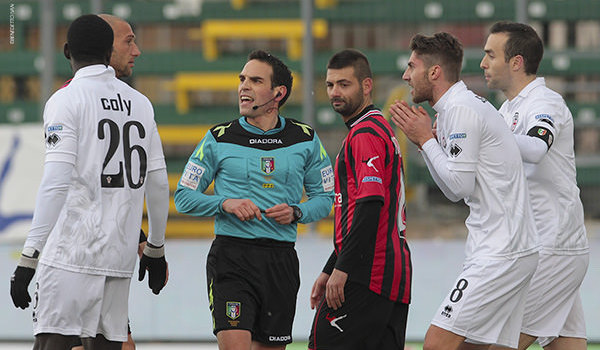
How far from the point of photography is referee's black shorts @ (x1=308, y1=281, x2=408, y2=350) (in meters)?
4.32

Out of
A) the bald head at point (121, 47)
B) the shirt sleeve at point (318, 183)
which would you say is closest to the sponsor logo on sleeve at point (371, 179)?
the shirt sleeve at point (318, 183)

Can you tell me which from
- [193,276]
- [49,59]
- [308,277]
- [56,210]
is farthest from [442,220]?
[56,210]

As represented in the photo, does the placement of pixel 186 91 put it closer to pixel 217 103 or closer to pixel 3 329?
pixel 217 103

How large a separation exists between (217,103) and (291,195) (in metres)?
3.87

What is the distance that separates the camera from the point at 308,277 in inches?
311

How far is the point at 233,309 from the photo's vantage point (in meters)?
4.64

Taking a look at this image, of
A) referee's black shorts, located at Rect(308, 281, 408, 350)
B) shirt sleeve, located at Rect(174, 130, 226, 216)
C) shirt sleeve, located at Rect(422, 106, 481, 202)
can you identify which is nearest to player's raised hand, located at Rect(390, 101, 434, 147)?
shirt sleeve, located at Rect(422, 106, 481, 202)

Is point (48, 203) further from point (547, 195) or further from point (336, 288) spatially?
point (547, 195)

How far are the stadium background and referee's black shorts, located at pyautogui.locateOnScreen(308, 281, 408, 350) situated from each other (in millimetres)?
3595

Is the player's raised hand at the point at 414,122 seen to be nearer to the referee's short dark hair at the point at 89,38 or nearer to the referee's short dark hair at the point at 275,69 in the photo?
the referee's short dark hair at the point at 275,69

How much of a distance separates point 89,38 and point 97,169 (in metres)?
0.55

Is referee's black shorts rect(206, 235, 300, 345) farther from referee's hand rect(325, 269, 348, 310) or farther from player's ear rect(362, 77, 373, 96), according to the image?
player's ear rect(362, 77, 373, 96)

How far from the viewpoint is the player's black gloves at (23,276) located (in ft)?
12.6

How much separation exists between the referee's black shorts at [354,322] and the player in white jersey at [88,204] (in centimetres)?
85
